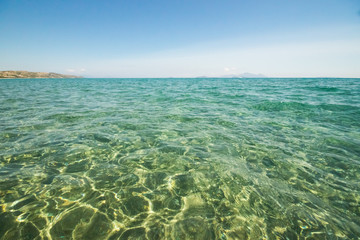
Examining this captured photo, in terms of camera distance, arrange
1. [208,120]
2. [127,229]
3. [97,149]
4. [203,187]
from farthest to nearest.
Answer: [208,120] < [97,149] < [203,187] < [127,229]

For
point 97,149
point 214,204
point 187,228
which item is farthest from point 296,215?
point 97,149

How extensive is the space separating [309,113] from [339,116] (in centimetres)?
151

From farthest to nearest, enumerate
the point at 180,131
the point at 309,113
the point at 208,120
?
the point at 309,113
the point at 208,120
the point at 180,131

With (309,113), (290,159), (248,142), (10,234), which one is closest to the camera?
(10,234)

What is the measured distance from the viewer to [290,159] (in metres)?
5.20

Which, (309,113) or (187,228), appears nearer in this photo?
(187,228)

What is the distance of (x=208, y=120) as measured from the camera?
31.0 ft

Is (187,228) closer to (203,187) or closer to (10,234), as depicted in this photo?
(203,187)

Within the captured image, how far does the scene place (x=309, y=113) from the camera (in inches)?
432

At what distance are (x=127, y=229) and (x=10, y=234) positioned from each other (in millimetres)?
1965

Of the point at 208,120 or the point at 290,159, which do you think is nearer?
the point at 290,159

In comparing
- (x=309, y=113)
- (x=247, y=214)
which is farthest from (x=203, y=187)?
(x=309, y=113)

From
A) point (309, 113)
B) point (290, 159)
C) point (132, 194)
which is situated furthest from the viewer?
point (309, 113)

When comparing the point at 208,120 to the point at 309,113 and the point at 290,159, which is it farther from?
the point at 309,113
